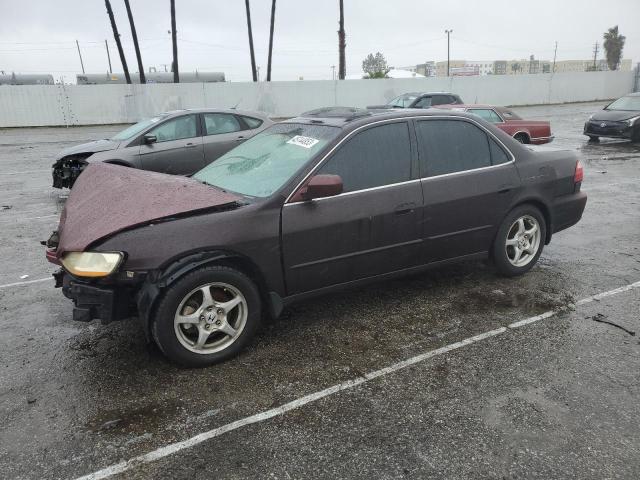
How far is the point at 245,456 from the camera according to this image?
Result: 8.09 feet

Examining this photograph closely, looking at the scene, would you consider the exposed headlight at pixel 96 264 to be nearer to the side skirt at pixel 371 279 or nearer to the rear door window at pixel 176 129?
the side skirt at pixel 371 279

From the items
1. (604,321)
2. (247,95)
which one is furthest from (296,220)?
(247,95)

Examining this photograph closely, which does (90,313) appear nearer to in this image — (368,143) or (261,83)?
(368,143)

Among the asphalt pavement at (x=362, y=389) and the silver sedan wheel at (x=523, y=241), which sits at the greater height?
the silver sedan wheel at (x=523, y=241)

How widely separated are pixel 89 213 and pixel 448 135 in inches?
117

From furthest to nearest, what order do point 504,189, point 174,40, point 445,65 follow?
point 445,65 < point 174,40 < point 504,189

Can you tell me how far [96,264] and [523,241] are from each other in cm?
375

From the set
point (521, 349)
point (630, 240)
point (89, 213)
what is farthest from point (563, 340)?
point (89, 213)

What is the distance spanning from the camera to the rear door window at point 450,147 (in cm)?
410

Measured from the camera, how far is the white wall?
25156 millimetres

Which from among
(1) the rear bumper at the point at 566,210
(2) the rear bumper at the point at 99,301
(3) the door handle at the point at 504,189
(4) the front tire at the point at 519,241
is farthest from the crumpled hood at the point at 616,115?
(2) the rear bumper at the point at 99,301

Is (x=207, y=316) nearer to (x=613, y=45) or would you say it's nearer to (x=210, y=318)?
(x=210, y=318)

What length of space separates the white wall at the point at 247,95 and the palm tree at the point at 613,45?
62.2 m

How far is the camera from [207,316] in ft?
10.5
